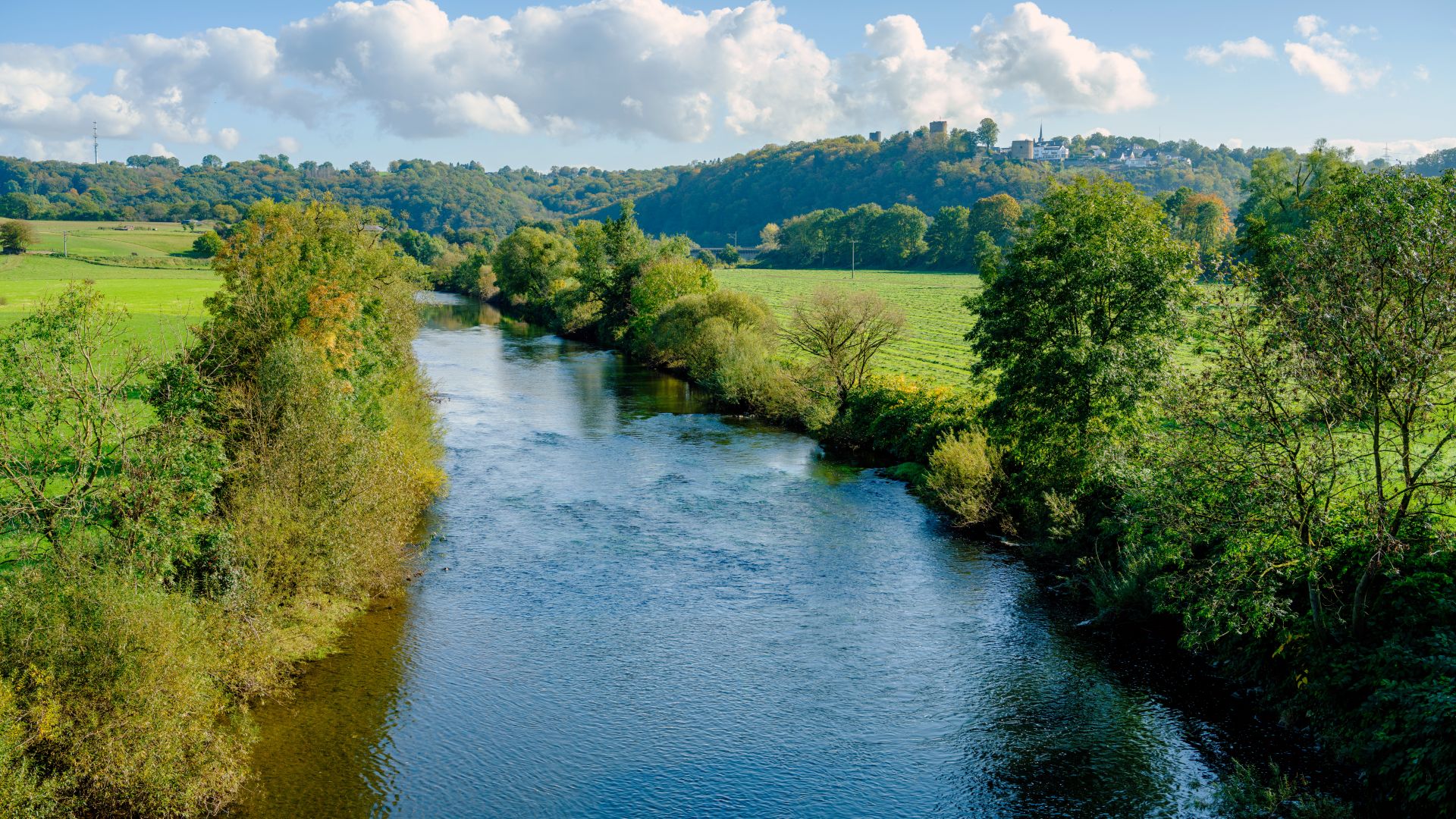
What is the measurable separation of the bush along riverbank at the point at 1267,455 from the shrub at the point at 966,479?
0.22ft

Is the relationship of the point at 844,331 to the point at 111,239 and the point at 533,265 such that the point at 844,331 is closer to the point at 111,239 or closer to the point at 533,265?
the point at 533,265

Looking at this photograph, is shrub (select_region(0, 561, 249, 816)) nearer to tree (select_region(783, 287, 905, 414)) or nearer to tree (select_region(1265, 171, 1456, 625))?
tree (select_region(1265, 171, 1456, 625))

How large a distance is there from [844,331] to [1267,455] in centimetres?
2515

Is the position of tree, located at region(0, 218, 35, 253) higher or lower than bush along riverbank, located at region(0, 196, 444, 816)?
higher

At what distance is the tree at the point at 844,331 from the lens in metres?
38.5

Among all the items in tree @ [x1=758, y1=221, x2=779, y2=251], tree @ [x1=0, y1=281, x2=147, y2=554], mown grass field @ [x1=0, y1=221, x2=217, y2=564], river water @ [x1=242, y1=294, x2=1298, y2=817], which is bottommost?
river water @ [x1=242, y1=294, x2=1298, y2=817]

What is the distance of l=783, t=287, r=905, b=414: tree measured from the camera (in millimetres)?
38469

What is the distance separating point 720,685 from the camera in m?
17.8

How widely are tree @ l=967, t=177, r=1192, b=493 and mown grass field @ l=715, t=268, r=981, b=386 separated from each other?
443 inches

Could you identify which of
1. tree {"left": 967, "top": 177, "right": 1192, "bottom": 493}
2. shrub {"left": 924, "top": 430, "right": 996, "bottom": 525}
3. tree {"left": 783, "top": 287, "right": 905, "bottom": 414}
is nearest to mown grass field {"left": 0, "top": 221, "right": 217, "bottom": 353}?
tree {"left": 783, "top": 287, "right": 905, "bottom": 414}

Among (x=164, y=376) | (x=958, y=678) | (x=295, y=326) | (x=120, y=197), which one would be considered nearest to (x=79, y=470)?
(x=164, y=376)

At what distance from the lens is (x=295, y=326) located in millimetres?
25094

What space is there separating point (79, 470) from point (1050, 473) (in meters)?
21.6

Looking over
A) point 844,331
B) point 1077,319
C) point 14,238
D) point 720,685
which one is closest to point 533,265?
point 14,238
